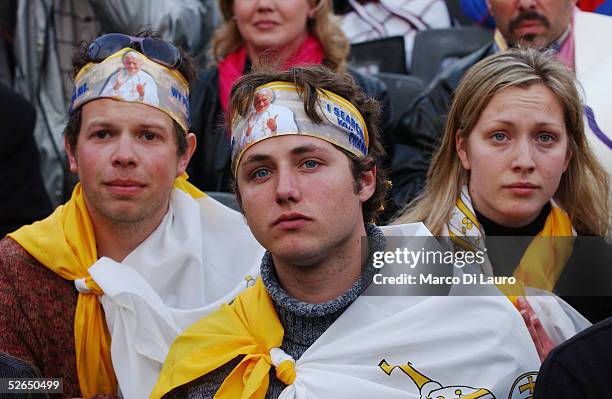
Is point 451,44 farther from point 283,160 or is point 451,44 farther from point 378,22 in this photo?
point 283,160

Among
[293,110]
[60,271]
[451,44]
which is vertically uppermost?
[293,110]

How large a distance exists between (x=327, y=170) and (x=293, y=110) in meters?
0.27

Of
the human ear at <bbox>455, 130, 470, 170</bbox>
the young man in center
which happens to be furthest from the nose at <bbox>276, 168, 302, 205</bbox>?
the human ear at <bbox>455, 130, 470, 170</bbox>

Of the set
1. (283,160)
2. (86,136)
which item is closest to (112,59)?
(86,136)

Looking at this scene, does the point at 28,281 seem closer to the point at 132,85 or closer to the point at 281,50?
the point at 132,85

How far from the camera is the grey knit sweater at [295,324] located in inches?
149

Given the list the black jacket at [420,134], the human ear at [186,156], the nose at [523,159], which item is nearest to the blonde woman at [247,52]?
the black jacket at [420,134]

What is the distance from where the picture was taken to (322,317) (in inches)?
151

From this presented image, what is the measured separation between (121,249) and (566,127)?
6.40ft

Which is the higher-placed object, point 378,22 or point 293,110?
point 293,110

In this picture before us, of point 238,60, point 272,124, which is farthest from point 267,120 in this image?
point 238,60

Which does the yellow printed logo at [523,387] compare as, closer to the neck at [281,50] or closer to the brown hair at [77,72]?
the brown hair at [77,72]

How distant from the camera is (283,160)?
385 cm

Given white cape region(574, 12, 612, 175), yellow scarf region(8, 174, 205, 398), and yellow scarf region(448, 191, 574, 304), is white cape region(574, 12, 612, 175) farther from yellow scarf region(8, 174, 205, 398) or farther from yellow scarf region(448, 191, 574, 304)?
yellow scarf region(8, 174, 205, 398)
